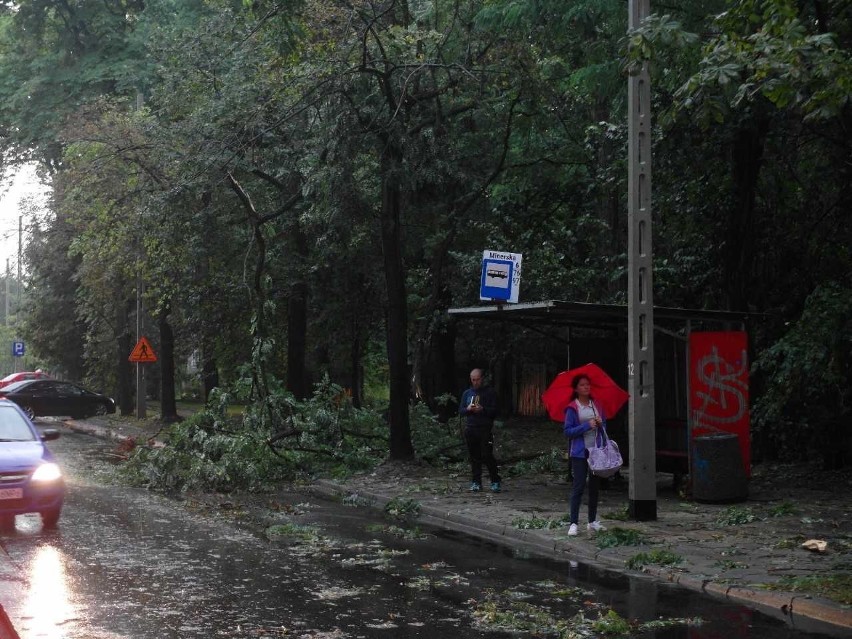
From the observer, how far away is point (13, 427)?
Answer: 1433cm

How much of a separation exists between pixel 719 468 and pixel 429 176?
7.99 meters

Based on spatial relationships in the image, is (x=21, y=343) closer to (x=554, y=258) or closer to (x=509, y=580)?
(x=554, y=258)

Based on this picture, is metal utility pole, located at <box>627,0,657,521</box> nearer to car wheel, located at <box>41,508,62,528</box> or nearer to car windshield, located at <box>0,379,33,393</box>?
car wheel, located at <box>41,508,62,528</box>

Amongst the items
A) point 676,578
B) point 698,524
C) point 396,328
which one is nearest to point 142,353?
point 396,328

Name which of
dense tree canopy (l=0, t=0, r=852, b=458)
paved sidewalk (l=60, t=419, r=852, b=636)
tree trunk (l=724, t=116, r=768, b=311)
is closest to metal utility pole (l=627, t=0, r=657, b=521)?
dense tree canopy (l=0, t=0, r=852, b=458)

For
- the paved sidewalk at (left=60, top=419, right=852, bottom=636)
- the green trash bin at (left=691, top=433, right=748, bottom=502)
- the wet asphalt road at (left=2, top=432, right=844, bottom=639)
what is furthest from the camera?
the green trash bin at (left=691, top=433, right=748, bottom=502)

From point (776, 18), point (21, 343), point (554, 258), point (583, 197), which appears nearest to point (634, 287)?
point (776, 18)

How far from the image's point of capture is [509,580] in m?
10.0

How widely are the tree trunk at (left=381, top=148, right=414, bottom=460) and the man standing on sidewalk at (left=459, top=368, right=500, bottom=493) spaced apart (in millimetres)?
3603

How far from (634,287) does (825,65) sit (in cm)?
465

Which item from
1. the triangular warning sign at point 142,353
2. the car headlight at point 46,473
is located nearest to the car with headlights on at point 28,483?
the car headlight at point 46,473

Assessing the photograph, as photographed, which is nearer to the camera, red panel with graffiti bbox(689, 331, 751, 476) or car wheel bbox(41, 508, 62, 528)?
car wheel bbox(41, 508, 62, 528)

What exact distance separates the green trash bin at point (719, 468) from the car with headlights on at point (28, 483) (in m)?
8.77

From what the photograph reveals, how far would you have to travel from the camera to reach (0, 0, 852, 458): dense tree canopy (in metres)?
19.2
